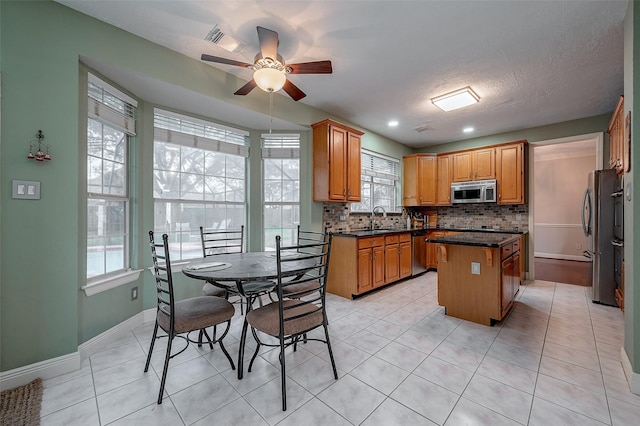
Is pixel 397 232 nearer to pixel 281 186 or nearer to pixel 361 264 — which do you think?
pixel 361 264

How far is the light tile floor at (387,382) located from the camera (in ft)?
5.01

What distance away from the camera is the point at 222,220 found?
3.50 meters

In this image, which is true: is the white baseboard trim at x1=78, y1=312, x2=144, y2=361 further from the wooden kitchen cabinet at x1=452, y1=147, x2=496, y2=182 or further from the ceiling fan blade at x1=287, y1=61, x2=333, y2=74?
the wooden kitchen cabinet at x1=452, y1=147, x2=496, y2=182

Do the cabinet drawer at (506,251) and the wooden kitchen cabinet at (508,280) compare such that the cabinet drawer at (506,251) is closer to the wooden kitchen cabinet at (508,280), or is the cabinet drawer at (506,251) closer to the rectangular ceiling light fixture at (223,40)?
the wooden kitchen cabinet at (508,280)

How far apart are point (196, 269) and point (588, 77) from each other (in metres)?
4.46

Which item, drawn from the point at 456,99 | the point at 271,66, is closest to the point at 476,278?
the point at 456,99

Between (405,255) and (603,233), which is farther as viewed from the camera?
(405,255)

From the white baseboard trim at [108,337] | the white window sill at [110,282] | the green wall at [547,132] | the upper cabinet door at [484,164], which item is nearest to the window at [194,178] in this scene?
the white window sill at [110,282]

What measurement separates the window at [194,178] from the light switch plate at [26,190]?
1.09 metres

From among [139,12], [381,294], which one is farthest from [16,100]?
[381,294]

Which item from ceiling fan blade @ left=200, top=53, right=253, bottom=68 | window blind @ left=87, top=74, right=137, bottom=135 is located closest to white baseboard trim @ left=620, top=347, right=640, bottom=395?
ceiling fan blade @ left=200, top=53, right=253, bottom=68

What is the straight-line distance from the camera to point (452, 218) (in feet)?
18.6

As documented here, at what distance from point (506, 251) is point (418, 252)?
78.4 inches

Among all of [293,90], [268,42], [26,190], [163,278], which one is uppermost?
[268,42]
